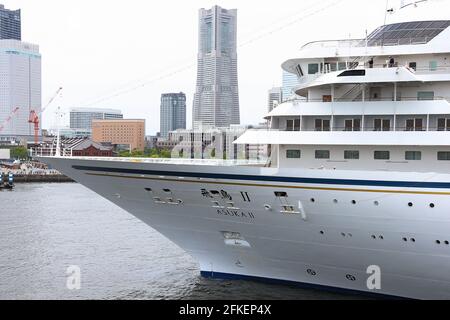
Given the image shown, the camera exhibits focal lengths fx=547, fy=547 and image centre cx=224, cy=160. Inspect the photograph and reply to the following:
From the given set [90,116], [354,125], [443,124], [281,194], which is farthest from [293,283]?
[90,116]

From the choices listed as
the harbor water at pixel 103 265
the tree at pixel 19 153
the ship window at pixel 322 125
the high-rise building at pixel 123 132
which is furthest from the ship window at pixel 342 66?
the tree at pixel 19 153

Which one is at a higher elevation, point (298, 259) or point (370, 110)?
point (370, 110)

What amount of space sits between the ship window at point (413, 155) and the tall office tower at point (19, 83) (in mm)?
179950

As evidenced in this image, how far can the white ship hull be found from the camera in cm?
1113

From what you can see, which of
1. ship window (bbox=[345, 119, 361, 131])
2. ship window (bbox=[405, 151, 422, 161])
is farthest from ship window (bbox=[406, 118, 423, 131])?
ship window (bbox=[345, 119, 361, 131])

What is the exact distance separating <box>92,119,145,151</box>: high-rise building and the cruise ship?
89.6 m

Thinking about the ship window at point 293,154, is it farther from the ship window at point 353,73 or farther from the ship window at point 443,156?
the ship window at point 443,156

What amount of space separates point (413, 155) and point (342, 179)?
1855mm

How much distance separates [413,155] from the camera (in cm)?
1195

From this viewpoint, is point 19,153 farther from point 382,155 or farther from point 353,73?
point 382,155
